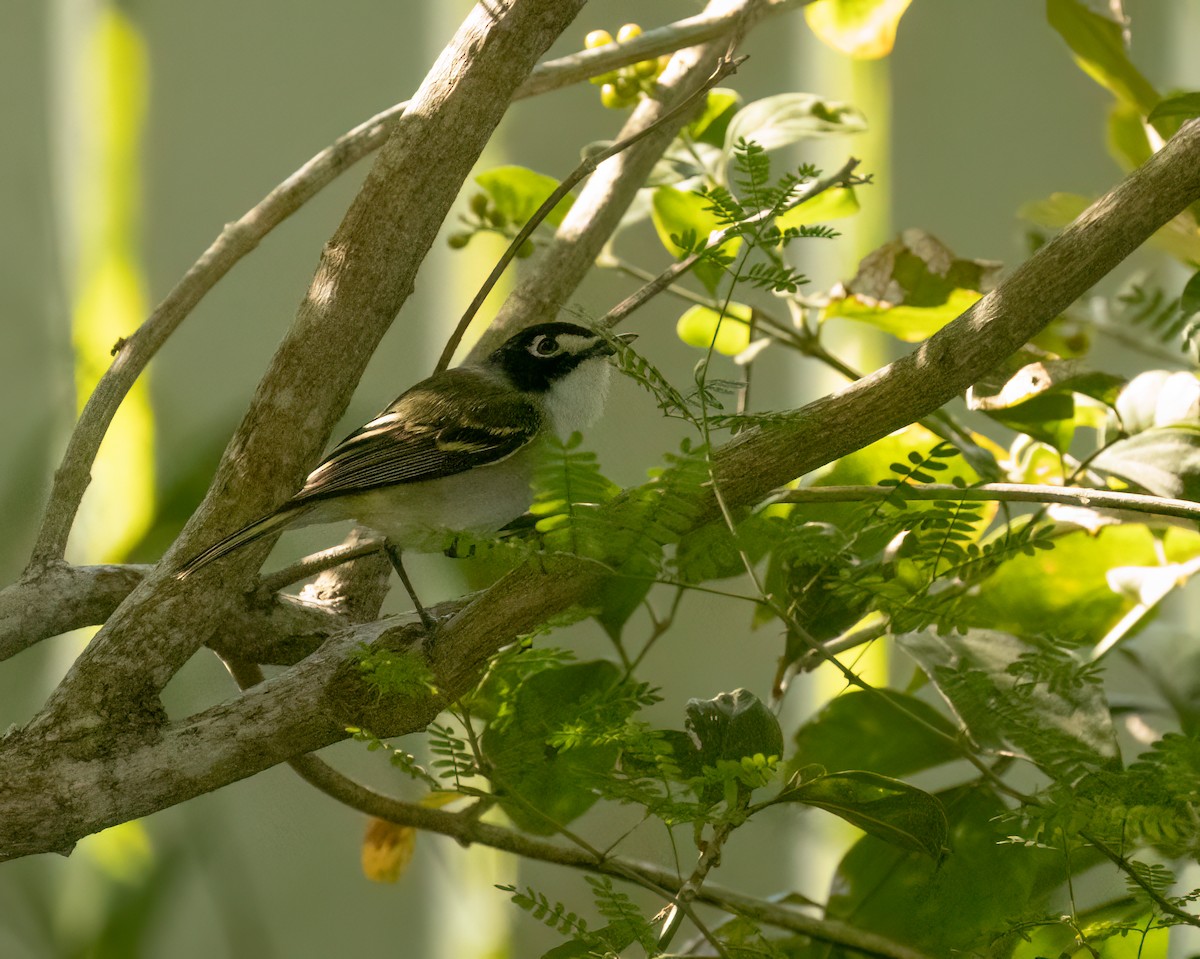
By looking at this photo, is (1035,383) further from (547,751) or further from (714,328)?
(547,751)

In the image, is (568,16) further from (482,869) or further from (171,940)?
(171,940)

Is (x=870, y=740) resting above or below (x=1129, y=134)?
below

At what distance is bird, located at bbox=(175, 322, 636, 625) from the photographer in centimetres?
121

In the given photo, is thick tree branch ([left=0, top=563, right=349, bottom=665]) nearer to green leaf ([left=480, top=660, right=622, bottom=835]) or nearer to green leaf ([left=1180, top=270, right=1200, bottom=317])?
green leaf ([left=480, top=660, right=622, bottom=835])

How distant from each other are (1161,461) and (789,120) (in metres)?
0.61

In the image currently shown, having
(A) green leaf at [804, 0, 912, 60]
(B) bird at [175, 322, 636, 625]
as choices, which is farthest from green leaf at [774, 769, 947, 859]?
(A) green leaf at [804, 0, 912, 60]

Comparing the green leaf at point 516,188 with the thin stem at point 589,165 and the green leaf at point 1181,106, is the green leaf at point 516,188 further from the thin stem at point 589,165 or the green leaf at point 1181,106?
the green leaf at point 1181,106

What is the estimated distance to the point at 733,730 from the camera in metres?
0.92

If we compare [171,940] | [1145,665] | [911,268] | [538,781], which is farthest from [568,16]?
[171,940]

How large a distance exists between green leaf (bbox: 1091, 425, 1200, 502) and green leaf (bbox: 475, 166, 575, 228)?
72 cm

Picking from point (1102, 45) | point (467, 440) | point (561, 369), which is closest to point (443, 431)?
point (467, 440)

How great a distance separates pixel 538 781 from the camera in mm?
1141

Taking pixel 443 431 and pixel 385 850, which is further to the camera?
pixel 385 850

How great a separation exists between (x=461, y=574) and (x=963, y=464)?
29.2 inches
